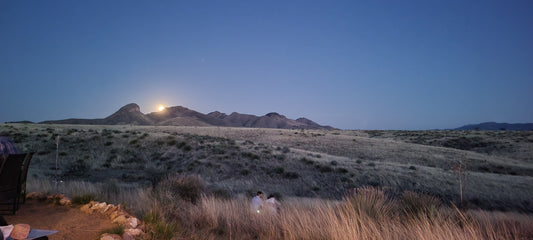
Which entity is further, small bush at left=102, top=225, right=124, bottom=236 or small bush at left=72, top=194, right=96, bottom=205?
small bush at left=72, top=194, right=96, bottom=205

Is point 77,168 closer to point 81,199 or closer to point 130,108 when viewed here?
point 81,199

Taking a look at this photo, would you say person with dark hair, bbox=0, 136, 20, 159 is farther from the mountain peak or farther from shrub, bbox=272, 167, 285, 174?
the mountain peak

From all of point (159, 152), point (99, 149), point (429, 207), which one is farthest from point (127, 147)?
point (429, 207)

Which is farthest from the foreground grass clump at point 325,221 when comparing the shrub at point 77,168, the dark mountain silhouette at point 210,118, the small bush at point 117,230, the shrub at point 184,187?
the dark mountain silhouette at point 210,118

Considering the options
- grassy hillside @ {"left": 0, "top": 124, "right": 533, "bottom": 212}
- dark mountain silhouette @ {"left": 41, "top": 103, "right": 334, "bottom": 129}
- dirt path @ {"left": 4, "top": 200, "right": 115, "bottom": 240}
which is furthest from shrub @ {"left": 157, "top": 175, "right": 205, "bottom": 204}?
dark mountain silhouette @ {"left": 41, "top": 103, "right": 334, "bottom": 129}

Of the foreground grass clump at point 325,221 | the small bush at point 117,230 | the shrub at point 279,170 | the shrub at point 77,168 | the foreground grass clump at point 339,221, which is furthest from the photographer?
the shrub at point 279,170

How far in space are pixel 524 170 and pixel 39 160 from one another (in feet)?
154

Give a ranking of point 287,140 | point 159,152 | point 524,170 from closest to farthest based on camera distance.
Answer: point 159,152 < point 524,170 < point 287,140

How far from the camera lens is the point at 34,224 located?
16.3ft

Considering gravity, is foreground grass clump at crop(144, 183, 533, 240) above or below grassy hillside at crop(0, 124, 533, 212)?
above

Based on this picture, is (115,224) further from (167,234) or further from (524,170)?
(524,170)

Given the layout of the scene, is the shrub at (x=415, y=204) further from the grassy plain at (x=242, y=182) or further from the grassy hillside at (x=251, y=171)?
the grassy hillside at (x=251, y=171)

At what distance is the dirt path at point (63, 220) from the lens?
4.52 metres

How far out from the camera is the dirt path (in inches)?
178
